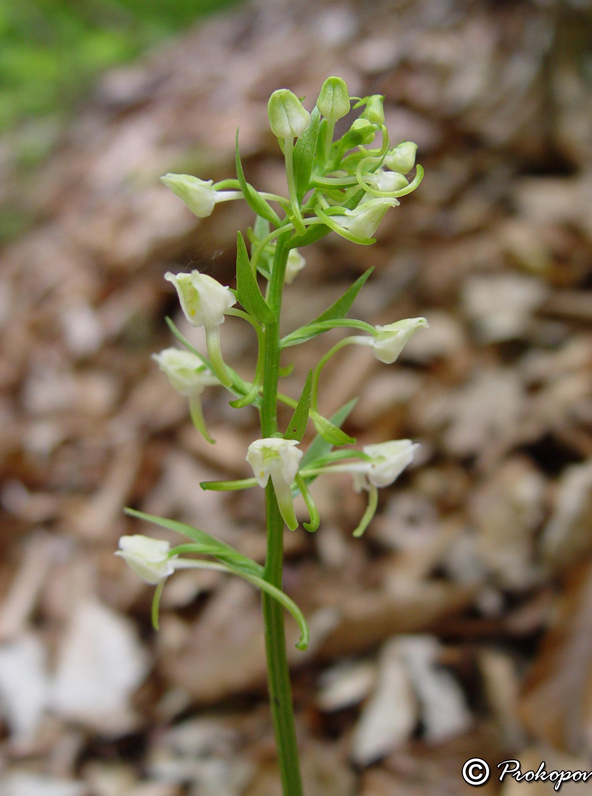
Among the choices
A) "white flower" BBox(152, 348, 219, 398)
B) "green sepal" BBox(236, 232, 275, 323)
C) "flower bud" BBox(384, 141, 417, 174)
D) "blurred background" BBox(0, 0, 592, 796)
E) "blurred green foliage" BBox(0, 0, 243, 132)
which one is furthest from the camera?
"blurred green foliage" BBox(0, 0, 243, 132)

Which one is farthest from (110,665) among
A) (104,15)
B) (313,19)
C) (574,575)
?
(104,15)

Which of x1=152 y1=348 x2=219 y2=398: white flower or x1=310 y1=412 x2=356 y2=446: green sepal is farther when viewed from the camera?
x1=152 y1=348 x2=219 y2=398: white flower

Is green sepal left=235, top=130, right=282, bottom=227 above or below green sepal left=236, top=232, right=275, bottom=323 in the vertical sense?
above

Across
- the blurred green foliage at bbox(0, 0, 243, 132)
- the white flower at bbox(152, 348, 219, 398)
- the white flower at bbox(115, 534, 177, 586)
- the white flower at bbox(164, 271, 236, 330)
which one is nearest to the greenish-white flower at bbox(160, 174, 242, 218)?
the white flower at bbox(164, 271, 236, 330)

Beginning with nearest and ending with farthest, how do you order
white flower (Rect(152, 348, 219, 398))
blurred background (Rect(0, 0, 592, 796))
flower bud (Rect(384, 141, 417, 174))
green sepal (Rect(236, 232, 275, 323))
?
green sepal (Rect(236, 232, 275, 323)) < flower bud (Rect(384, 141, 417, 174)) < white flower (Rect(152, 348, 219, 398)) < blurred background (Rect(0, 0, 592, 796))

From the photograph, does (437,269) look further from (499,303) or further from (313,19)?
(313,19)

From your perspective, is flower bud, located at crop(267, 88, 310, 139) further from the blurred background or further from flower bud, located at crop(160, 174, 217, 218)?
the blurred background

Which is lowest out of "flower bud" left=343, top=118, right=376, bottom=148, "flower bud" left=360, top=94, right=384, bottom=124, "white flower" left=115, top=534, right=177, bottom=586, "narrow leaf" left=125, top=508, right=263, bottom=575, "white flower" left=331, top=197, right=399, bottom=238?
"white flower" left=115, top=534, right=177, bottom=586
